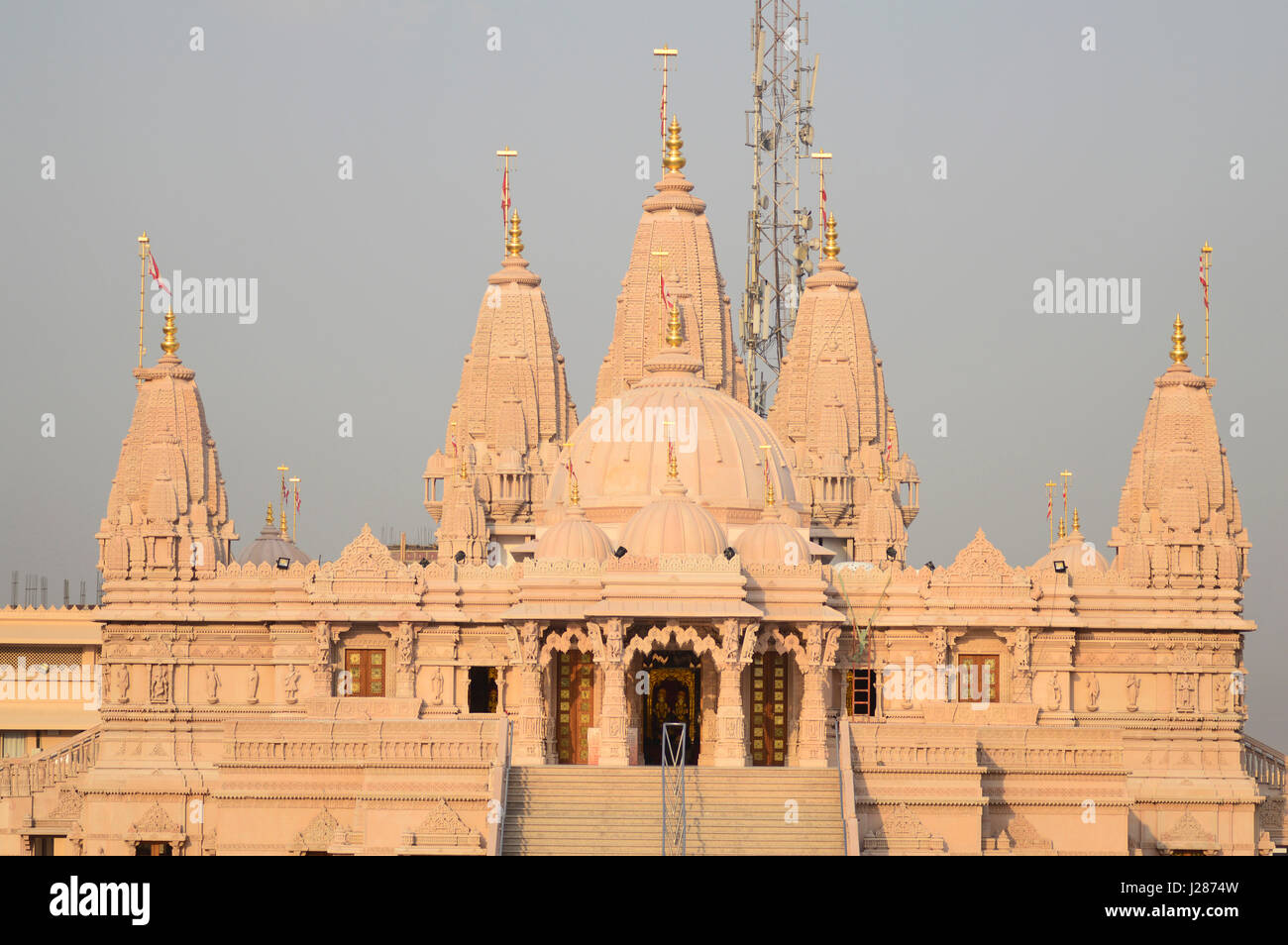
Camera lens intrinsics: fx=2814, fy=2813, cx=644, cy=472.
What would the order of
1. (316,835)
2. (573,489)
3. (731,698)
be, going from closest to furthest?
(316,835)
(731,698)
(573,489)

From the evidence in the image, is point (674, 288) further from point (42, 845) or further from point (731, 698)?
point (42, 845)

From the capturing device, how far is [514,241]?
72.1m

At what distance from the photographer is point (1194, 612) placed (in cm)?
5734

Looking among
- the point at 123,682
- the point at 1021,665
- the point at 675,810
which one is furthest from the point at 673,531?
the point at 123,682

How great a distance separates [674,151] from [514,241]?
255 inches

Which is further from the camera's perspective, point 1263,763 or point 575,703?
point 1263,763

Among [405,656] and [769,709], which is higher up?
[405,656]

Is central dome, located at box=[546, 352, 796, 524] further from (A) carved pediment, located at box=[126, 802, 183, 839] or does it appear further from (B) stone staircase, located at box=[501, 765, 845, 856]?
(A) carved pediment, located at box=[126, 802, 183, 839]

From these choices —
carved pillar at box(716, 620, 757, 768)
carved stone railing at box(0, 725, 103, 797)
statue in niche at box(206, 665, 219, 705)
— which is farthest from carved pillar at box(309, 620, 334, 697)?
carved pillar at box(716, 620, 757, 768)

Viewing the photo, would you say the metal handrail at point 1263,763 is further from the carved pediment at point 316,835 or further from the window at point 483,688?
the carved pediment at point 316,835

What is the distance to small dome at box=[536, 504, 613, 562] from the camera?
5397cm

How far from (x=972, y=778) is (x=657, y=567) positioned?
284 inches

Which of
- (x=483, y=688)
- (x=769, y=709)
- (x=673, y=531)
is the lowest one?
(x=769, y=709)
